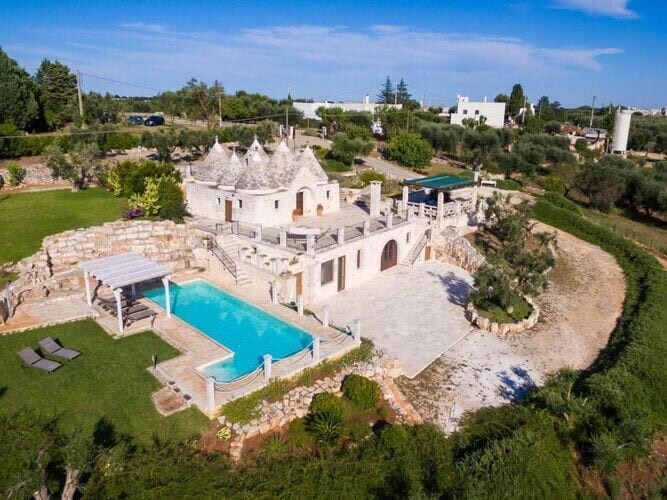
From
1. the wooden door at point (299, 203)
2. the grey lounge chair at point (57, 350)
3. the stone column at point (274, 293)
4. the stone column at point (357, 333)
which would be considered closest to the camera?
the grey lounge chair at point (57, 350)

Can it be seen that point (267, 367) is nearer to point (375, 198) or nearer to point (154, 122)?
point (375, 198)

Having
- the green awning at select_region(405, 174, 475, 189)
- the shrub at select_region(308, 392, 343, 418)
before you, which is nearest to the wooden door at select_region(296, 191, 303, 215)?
the green awning at select_region(405, 174, 475, 189)

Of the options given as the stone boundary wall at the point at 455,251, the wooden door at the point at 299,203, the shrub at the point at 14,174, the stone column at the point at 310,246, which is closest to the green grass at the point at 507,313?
the stone boundary wall at the point at 455,251

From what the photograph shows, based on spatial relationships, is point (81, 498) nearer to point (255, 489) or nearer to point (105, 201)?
point (255, 489)

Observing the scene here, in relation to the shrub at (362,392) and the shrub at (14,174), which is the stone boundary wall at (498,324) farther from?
the shrub at (14,174)

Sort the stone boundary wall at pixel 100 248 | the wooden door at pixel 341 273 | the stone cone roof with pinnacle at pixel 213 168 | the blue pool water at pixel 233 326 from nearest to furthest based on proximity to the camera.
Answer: the blue pool water at pixel 233 326
the stone boundary wall at pixel 100 248
the wooden door at pixel 341 273
the stone cone roof with pinnacle at pixel 213 168

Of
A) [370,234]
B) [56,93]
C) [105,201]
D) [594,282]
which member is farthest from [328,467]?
[56,93]
